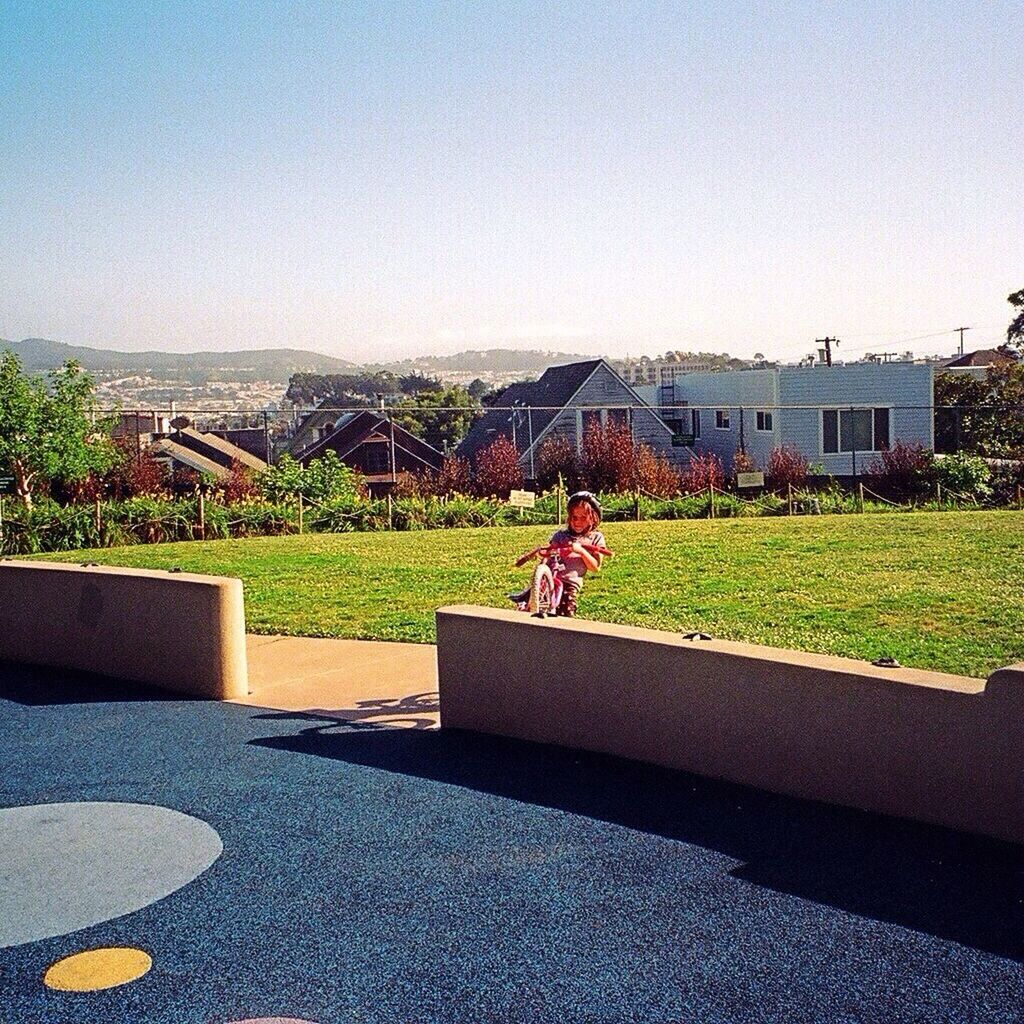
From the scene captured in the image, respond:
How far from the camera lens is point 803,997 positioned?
391cm

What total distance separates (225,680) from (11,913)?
3.63m

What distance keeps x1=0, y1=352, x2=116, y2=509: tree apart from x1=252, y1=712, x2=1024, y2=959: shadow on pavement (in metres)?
17.0

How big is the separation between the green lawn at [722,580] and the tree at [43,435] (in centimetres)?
Answer: 486

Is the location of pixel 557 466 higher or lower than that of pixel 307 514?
higher

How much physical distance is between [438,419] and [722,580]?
187 feet

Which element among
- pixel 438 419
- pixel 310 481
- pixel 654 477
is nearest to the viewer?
pixel 310 481

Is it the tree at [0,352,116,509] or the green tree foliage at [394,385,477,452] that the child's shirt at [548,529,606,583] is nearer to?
the tree at [0,352,116,509]

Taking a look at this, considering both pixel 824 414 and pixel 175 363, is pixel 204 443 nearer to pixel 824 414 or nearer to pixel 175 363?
pixel 824 414

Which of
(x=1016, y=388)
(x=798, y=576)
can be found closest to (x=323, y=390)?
(x=1016, y=388)

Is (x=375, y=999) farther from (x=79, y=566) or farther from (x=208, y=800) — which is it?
(x=79, y=566)

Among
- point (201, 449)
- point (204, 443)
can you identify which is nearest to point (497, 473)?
point (204, 443)

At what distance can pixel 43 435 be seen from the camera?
23.0 meters

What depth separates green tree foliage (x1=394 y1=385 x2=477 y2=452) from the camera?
154ft

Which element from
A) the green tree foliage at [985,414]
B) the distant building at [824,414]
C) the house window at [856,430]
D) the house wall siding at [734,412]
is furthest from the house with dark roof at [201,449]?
the green tree foliage at [985,414]
